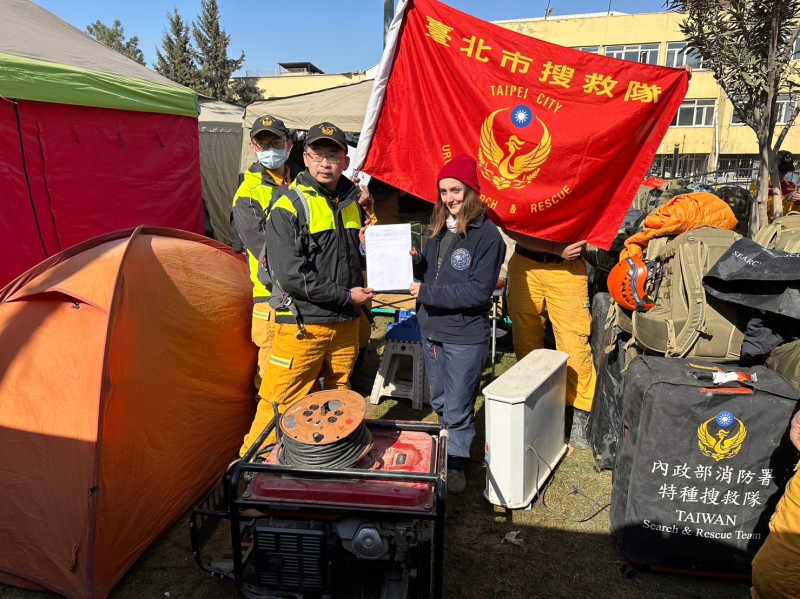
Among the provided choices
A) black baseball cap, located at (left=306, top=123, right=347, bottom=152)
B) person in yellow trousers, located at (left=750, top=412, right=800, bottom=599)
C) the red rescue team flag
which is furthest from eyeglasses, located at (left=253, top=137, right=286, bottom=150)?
person in yellow trousers, located at (left=750, top=412, right=800, bottom=599)

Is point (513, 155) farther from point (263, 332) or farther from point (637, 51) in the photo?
point (637, 51)

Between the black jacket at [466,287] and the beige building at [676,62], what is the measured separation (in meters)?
31.0

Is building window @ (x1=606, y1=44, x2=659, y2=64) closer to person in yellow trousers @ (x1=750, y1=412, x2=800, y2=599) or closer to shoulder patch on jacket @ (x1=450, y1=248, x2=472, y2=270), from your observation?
shoulder patch on jacket @ (x1=450, y1=248, x2=472, y2=270)

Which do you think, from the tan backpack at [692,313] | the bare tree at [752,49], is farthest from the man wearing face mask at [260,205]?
the bare tree at [752,49]

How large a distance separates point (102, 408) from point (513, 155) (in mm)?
3039

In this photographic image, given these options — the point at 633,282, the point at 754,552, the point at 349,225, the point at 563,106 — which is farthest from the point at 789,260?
the point at 349,225

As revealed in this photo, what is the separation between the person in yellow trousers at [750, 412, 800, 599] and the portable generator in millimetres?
1357

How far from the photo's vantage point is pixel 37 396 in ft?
9.15

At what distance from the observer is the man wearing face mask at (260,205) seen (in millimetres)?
3664

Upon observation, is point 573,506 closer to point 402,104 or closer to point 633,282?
point 633,282

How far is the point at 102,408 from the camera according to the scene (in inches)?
105

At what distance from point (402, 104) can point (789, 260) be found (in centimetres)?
263

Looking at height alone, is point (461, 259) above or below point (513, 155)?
below

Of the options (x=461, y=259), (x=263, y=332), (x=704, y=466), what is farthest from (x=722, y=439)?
(x=263, y=332)
